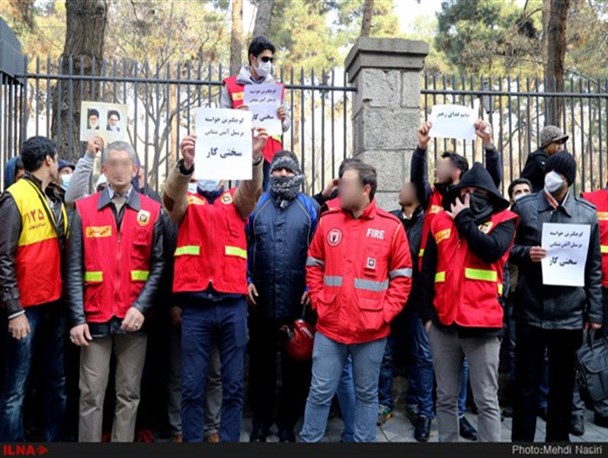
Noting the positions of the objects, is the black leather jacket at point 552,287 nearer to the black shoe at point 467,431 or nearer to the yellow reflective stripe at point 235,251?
the black shoe at point 467,431

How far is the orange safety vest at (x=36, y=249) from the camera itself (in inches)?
171

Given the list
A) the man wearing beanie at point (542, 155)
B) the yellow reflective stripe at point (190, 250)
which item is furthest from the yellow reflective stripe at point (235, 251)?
the man wearing beanie at point (542, 155)

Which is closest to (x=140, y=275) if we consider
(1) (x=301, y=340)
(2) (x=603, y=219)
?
(1) (x=301, y=340)

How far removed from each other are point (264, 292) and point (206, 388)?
90cm

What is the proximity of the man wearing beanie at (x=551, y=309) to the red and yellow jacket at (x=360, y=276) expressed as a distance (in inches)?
39.3

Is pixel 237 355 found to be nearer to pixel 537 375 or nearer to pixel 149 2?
pixel 537 375

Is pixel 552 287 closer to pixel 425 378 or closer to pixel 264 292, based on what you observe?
pixel 425 378

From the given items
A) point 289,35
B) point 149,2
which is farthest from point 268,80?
point 289,35

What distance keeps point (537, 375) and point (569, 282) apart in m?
0.73

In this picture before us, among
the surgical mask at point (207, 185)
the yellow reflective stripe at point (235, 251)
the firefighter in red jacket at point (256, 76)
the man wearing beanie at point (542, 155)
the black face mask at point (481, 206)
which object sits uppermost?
the firefighter in red jacket at point (256, 76)

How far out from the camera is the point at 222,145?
4.18 meters

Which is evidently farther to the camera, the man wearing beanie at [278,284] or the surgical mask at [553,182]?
the man wearing beanie at [278,284]

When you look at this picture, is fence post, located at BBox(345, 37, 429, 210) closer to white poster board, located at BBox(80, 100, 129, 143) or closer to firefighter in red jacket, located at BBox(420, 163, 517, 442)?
firefighter in red jacket, located at BBox(420, 163, 517, 442)

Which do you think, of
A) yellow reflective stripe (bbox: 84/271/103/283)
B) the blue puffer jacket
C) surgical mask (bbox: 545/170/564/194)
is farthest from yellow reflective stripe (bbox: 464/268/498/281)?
yellow reflective stripe (bbox: 84/271/103/283)
